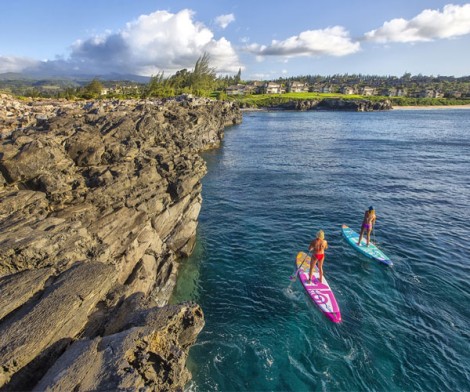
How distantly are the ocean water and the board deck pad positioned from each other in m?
0.60

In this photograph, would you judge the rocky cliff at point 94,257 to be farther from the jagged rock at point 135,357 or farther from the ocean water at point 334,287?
the ocean water at point 334,287

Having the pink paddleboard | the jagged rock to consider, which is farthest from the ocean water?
the jagged rock

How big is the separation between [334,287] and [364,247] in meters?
6.50

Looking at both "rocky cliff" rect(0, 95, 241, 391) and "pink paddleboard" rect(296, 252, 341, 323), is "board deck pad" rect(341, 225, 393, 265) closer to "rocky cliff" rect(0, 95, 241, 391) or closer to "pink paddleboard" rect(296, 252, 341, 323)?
"pink paddleboard" rect(296, 252, 341, 323)

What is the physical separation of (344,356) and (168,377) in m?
10.5

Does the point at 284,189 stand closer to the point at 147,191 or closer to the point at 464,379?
the point at 147,191

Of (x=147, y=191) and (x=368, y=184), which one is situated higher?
(x=147, y=191)

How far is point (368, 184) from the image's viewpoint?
157 ft

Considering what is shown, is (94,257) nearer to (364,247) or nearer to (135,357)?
(135,357)

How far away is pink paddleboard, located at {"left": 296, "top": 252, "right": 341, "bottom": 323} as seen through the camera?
1975 centimetres

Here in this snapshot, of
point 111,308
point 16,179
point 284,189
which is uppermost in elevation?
point 16,179

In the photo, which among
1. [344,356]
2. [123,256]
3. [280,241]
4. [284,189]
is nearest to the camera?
[344,356]

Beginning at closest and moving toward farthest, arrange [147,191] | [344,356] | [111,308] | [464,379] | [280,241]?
[111,308]
[464,379]
[344,356]
[147,191]
[280,241]

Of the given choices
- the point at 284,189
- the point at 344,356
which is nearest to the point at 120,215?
the point at 344,356
